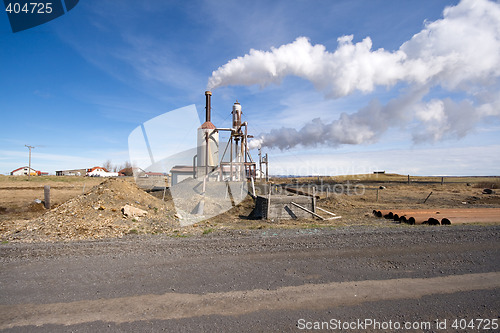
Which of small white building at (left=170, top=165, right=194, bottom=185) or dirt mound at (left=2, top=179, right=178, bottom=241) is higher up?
small white building at (left=170, top=165, right=194, bottom=185)

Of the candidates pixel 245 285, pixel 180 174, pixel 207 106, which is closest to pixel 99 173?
pixel 180 174

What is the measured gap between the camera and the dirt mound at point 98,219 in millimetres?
10273

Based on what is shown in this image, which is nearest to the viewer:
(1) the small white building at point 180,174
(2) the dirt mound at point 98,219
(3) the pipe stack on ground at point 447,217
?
(2) the dirt mound at point 98,219

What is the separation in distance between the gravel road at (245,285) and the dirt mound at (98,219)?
2.16 m

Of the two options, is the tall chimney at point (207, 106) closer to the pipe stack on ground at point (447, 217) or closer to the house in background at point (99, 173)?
the pipe stack on ground at point (447, 217)

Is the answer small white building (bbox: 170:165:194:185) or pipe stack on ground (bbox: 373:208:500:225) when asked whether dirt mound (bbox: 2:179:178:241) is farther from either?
small white building (bbox: 170:165:194:185)

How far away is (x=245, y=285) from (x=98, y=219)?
9429 millimetres

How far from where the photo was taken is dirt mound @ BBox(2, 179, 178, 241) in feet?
33.7

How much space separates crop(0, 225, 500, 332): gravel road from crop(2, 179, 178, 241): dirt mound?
2.16 metres

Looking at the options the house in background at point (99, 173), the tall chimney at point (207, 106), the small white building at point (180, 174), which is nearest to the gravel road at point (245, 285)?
the small white building at point (180, 174)

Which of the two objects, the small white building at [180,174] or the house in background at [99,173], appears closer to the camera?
the small white building at [180,174]

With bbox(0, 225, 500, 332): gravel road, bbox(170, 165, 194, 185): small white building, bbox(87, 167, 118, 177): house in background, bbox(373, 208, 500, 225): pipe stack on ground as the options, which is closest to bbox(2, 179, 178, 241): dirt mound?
bbox(0, 225, 500, 332): gravel road

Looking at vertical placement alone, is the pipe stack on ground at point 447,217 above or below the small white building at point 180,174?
below

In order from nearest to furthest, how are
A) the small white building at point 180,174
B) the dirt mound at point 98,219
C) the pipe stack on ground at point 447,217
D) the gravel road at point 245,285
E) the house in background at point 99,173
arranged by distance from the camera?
1. the gravel road at point 245,285
2. the dirt mound at point 98,219
3. the pipe stack on ground at point 447,217
4. the small white building at point 180,174
5. the house in background at point 99,173
